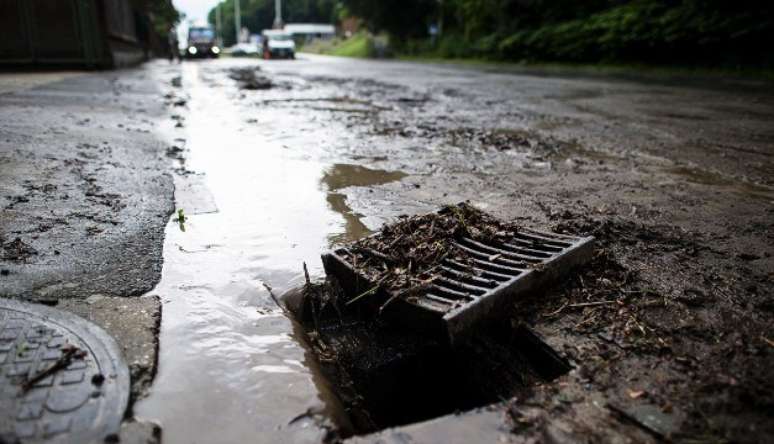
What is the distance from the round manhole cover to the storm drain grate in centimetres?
89

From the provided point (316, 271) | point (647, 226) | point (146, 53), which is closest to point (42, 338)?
point (316, 271)

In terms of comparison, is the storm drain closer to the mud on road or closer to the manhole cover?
the manhole cover

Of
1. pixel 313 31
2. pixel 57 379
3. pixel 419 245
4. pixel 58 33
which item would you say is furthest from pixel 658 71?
pixel 313 31

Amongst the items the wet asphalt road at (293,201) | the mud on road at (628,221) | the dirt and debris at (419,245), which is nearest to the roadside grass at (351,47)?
the mud on road at (628,221)

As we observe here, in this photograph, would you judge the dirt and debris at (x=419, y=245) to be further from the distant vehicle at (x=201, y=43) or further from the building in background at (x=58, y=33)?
the distant vehicle at (x=201, y=43)

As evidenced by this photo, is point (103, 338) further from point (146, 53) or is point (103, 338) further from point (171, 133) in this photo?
point (146, 53)

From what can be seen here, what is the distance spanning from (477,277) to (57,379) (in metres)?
1.38

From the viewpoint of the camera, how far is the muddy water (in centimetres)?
149

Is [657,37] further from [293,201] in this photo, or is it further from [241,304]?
[241,304]

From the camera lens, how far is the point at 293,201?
11.3 ft

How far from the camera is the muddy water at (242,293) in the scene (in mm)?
1486

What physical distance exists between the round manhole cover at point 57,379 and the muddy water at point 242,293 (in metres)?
0.11

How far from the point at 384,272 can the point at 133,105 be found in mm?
6720

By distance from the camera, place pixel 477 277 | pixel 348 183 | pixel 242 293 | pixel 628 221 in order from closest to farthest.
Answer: pixel 477 277
pixel 242 293
pixel 628 221
pixel 348 183
